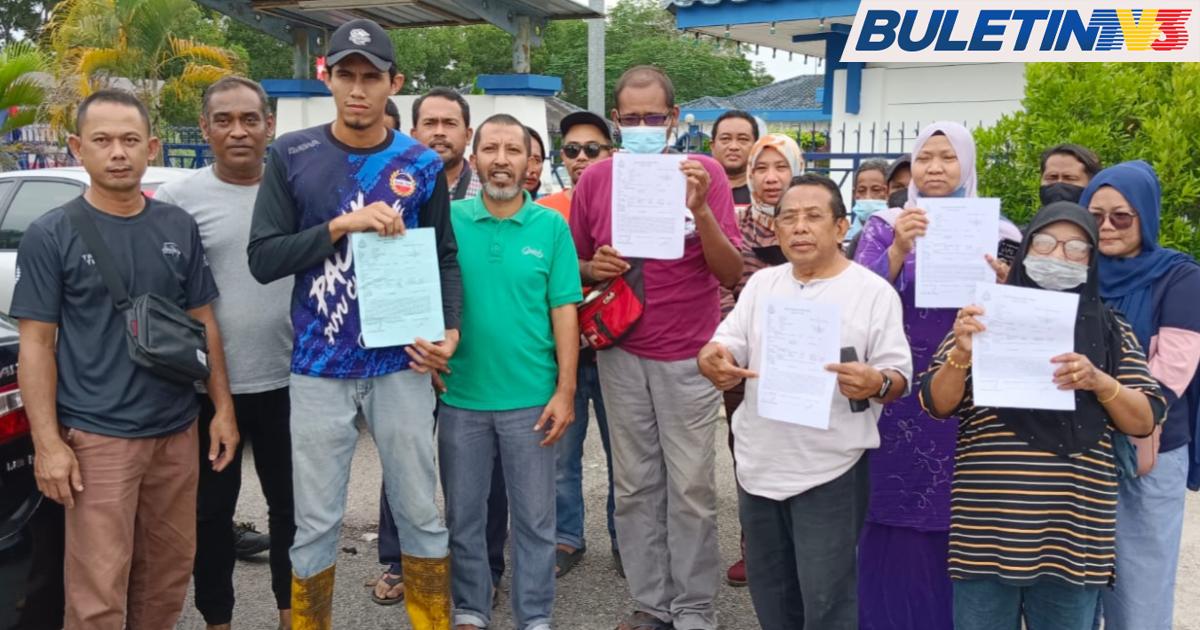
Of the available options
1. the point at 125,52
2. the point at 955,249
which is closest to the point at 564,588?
the point at 955,249

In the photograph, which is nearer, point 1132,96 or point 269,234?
point 269,234

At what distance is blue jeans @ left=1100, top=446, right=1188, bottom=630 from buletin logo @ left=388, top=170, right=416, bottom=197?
2.51 metres

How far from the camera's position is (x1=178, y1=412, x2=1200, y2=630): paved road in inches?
160

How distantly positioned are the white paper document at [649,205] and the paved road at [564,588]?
1.63 metres

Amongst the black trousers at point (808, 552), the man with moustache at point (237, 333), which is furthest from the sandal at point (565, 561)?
the black trousers at point (808, 552)

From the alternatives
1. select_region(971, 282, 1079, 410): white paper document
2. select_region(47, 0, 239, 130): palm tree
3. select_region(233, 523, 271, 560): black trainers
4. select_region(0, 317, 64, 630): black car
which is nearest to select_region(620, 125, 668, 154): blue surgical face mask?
select_region(971, 282, 1079, 410): white paper document

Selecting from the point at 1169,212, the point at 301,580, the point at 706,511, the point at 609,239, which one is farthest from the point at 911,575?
the point at 1169,212

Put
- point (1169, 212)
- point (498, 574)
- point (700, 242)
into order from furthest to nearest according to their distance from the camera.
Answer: point (1169, 212)
point (498, 574)
point (700, 242)

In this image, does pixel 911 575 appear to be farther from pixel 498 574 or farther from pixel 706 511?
pixel 498 574

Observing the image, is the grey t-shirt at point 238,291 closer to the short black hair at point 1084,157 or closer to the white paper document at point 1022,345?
the white paper document at point 1022,345

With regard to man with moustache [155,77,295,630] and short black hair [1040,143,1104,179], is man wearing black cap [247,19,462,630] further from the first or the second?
short black hair [1040,143,1104,179]

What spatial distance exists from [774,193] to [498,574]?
2.12m

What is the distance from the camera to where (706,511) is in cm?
377

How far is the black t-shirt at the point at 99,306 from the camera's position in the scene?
Answer: 2.92 m
